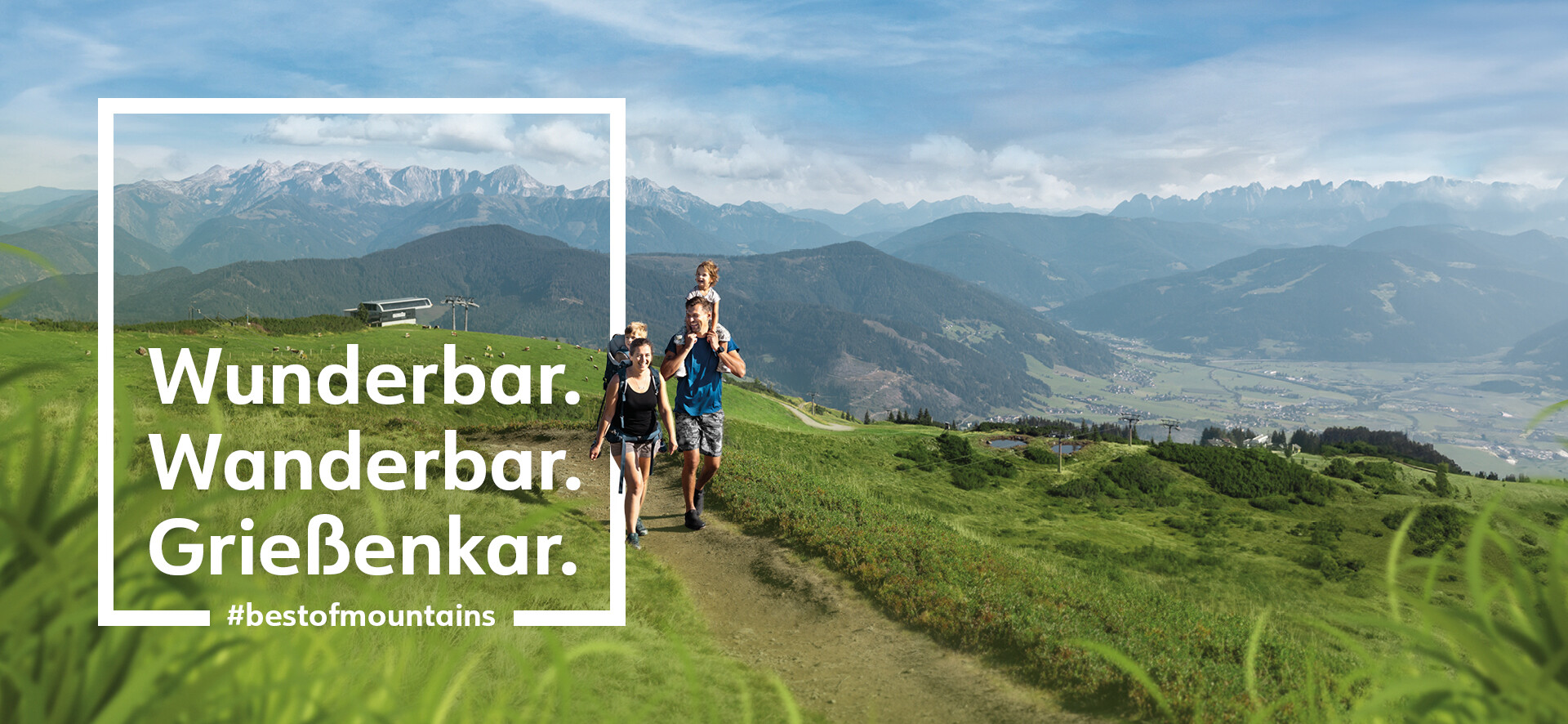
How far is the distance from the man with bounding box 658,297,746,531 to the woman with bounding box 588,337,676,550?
1.41 ft

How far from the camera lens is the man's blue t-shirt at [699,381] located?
1116 cm

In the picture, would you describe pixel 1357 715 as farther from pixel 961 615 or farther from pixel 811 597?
pixel 811 597

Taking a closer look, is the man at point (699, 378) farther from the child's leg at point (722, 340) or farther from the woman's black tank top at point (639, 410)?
the woman's black tank top at point (639, 410)

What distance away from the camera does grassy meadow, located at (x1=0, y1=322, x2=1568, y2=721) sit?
80.6 inches

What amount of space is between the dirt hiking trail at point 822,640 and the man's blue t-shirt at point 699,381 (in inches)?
101

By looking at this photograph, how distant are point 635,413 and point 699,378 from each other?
1.23m

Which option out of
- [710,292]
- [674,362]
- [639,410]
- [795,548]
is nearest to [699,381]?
[674,362]

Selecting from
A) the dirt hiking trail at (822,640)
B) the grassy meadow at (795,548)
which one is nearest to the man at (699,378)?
the dirt hiking trail at (822,640)

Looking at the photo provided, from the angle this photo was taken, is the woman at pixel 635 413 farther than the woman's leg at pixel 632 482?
No

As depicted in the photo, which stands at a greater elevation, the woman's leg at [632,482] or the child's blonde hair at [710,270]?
the child's blonde hair at [710,270]

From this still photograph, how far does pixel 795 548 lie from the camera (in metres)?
13.0

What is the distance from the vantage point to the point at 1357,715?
7.34 feet

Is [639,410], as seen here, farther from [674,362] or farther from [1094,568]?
[1094,568]

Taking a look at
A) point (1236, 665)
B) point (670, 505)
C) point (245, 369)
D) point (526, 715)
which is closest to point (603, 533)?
point (670, 505)
